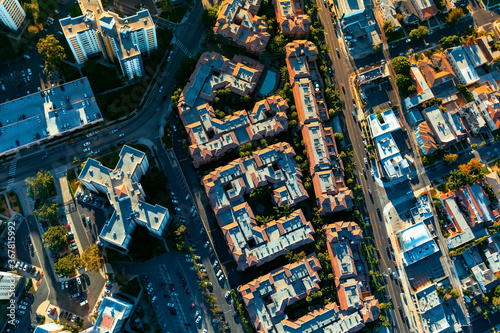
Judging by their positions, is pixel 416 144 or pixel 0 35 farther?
A: pixel 416 144

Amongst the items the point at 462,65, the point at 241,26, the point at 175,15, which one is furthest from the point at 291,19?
the point at 462,65

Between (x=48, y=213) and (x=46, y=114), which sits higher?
→ (x=46, y=114)

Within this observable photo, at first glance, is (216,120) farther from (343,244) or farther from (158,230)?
(343,244)

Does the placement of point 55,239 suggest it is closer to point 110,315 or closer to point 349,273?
point 110,315

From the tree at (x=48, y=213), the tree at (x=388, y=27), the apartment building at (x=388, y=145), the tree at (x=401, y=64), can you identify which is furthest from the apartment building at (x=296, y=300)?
the tree at (x=388, y=27)

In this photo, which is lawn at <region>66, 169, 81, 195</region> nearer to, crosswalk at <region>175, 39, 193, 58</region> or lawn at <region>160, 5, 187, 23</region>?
crosswalk at <region>175, 39, 193, 58</region>

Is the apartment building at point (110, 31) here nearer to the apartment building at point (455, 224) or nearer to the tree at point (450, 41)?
the tree at point (450, 41)

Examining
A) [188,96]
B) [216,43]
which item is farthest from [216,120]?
[216,43]
